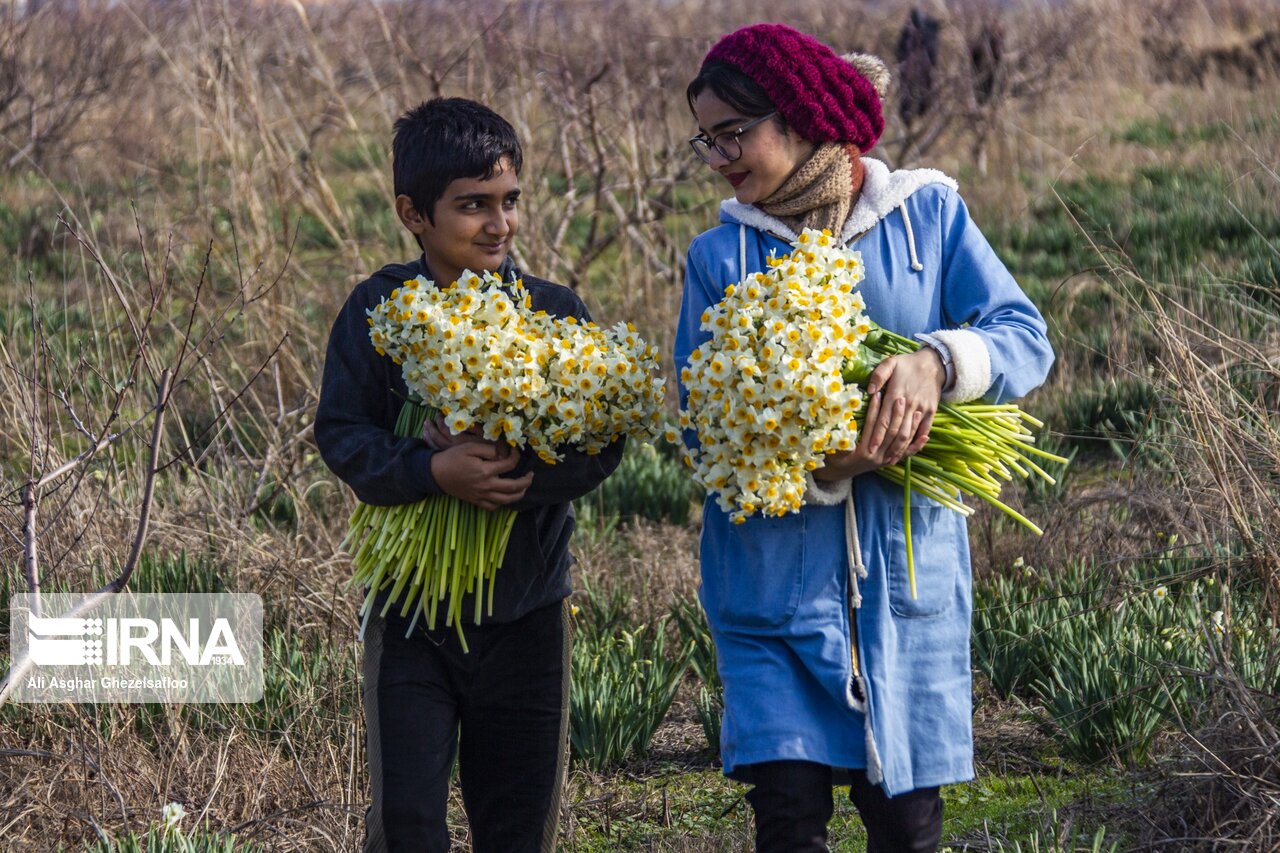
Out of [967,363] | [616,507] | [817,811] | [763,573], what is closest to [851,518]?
[763,573]

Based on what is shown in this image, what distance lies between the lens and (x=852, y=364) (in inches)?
88.2

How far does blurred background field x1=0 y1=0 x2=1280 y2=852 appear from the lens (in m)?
3.12

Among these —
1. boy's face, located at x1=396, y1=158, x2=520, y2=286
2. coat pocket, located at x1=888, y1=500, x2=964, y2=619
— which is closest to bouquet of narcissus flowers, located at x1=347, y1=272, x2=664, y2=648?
boy's face, located at x1=396, y1=158, x2=520, y2=286

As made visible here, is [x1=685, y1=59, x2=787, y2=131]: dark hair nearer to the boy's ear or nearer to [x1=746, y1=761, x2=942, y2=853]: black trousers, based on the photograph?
the boy's ear

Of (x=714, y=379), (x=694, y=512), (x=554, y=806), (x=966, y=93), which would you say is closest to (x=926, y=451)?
(x=714, y=379)

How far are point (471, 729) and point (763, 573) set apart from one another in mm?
635

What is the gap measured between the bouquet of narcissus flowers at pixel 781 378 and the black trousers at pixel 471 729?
542mm

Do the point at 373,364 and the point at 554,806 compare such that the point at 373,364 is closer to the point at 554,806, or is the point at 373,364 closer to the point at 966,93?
the point at 554,806

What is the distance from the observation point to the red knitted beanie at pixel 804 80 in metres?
2.42

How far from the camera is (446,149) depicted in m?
2.59

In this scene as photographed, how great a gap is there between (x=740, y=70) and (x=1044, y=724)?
1935mm

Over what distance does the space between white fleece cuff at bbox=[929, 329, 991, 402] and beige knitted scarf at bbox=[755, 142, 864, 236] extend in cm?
31

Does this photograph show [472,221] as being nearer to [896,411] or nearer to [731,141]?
[731,141]

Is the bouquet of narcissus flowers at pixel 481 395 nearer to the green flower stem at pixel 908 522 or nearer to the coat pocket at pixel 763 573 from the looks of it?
the coat pocket at pixel 763 573
